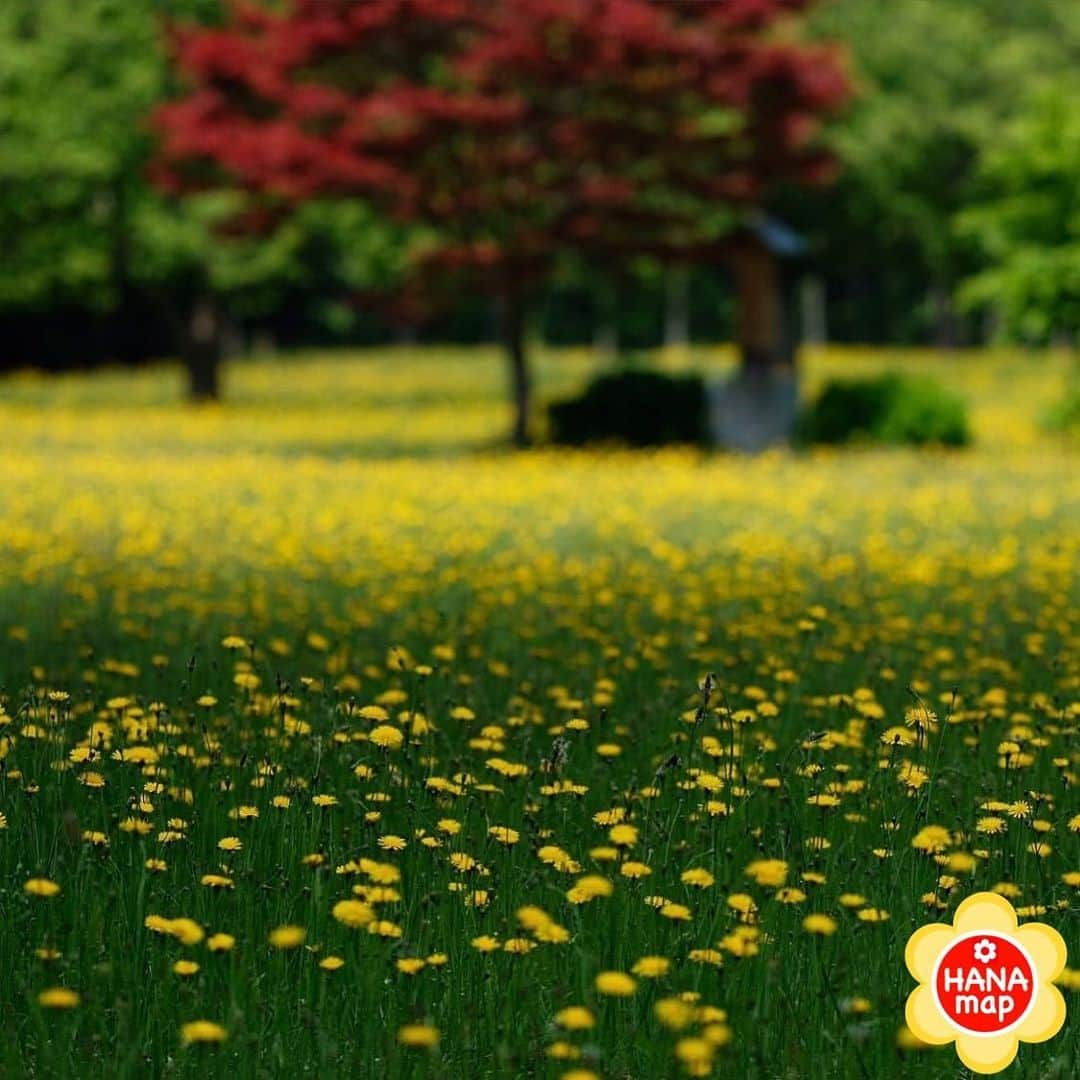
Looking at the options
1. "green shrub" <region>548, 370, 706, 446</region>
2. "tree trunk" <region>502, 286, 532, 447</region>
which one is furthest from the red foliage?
"green shrub" <region>548, 370, 706, 446</region>

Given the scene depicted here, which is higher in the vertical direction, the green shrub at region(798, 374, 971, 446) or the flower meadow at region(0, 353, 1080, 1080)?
the green shrub at region(798, 374, 971, 446)

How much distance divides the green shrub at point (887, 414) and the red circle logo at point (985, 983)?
1885 centimetres

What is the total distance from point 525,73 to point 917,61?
29.9 metres

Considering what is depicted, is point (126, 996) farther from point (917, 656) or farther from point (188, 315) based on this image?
point (188, 315)

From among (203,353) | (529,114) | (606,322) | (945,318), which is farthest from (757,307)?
(606,322)

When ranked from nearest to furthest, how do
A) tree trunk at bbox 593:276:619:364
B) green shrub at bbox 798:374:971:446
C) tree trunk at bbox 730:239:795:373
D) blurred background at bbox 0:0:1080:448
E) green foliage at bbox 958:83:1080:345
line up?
blurred background at bbox 0:0:1080:448
green foliage at bbox 958:83:1080:345
green shrub at bbox 798:374:971:446
tree trunk at bbox 730:239:795:373
tree trunk at bbox 593:276:619:364

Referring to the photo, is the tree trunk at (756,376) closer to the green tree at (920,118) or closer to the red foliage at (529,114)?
the red foliage at (529,114)

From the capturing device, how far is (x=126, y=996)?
3.21m

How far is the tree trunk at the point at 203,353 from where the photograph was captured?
3275 cm

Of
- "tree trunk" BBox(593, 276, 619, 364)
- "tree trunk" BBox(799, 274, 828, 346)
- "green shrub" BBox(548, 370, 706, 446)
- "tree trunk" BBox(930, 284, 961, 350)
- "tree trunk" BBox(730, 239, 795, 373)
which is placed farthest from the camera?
"tree trunk" BBox(799, 274, 828, 346)

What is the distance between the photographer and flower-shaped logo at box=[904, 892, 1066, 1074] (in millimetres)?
2984

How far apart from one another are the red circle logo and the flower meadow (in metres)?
0.14

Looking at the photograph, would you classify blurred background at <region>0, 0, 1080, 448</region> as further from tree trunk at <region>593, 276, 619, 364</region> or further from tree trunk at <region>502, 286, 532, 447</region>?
tree trunk at <region>593, 276, 619, 364</region>

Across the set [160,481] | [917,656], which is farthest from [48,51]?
[917,656]
